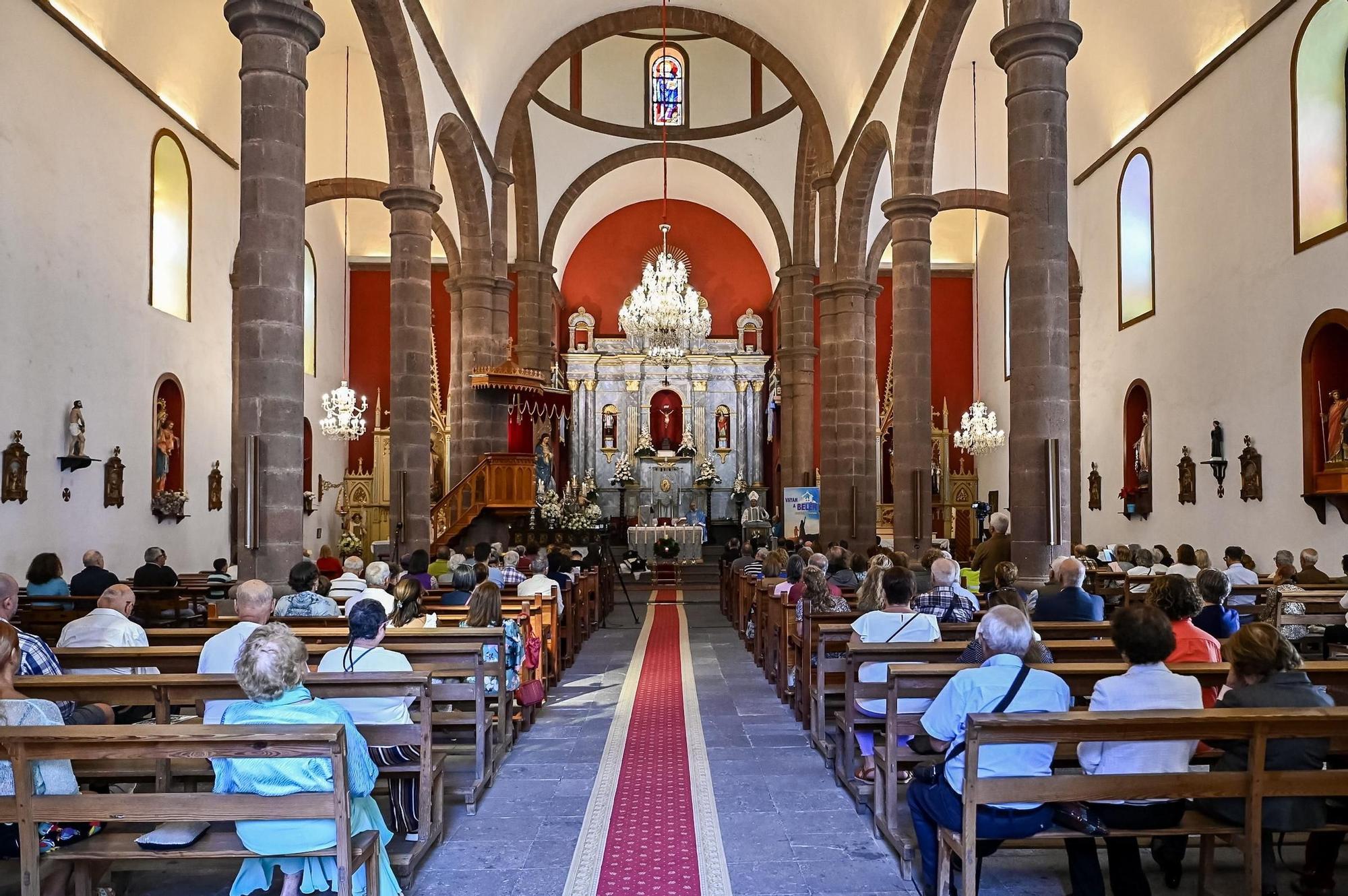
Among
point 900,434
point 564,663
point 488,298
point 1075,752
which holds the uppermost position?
point 488,298

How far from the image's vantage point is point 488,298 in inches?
705

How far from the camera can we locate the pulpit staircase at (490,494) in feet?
54.5

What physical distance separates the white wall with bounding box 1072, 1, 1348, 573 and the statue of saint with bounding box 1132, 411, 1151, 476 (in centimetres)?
21

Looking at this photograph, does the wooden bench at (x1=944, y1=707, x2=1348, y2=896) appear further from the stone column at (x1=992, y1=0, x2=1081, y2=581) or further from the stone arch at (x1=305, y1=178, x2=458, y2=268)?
the stone arch at (x1=305, y1=178, x2=458, y2=268)

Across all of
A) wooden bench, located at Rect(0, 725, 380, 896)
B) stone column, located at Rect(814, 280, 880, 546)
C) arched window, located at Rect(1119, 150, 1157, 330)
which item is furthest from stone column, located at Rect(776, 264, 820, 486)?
wooden bench, located at Rect(0, 725, 380, 896)

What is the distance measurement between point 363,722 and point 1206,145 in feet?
45.4

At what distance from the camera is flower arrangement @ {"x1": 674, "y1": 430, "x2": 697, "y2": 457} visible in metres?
28.1

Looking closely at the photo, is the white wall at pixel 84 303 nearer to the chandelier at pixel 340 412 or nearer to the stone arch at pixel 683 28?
the chandelier at pixel 340 412

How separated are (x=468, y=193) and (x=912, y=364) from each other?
7.95 metres

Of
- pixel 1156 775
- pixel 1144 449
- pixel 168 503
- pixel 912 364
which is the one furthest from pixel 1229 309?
pixel 168 503

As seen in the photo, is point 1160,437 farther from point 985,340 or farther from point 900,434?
point 985,340

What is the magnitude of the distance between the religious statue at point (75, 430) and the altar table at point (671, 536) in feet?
38.4

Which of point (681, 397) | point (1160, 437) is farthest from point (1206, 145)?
point (681, 397)

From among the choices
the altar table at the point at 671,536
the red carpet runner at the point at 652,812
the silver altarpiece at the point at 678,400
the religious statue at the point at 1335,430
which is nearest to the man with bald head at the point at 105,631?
the red carpet runner at the point at 652,812
